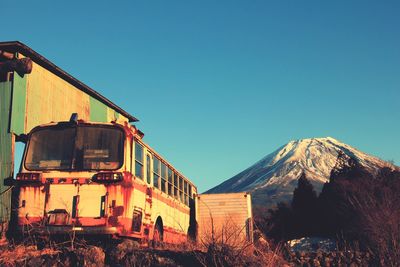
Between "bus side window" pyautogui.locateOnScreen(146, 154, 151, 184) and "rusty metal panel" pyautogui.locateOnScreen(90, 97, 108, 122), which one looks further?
"rusty metal panel" pyautogui.locateOnScreen(90, 97, 108, 122)

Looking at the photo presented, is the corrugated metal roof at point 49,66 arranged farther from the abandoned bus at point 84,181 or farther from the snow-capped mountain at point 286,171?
the snow-capped mountain at point 286,171

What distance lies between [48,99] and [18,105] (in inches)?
88.7

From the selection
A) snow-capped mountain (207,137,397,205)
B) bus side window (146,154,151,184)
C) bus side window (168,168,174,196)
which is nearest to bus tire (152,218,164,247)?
bus side window (146,154,151,184)

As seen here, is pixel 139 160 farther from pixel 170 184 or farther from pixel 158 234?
pixel 170 184

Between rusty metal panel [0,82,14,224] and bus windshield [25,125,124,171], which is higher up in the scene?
rusty metal panel [0,82,14,224]

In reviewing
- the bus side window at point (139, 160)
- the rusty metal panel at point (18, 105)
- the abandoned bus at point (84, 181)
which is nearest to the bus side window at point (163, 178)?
the abandoned bus at point (84, 181)

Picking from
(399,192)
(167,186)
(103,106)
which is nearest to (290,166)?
(399,192)

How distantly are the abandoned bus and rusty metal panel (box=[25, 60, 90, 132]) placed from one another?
9024 mm

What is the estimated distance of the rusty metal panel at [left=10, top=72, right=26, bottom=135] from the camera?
17.7m

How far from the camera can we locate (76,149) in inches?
395

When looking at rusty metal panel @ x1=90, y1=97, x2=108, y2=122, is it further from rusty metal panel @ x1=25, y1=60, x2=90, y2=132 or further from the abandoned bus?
the abandoned bus

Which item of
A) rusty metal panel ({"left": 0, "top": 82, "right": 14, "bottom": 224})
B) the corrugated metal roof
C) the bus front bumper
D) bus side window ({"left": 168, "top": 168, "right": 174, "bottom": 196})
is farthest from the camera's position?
the corrugated metal roof

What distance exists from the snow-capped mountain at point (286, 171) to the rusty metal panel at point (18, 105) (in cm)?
11021

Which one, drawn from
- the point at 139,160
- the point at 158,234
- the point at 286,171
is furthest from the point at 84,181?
the point at 286,171
